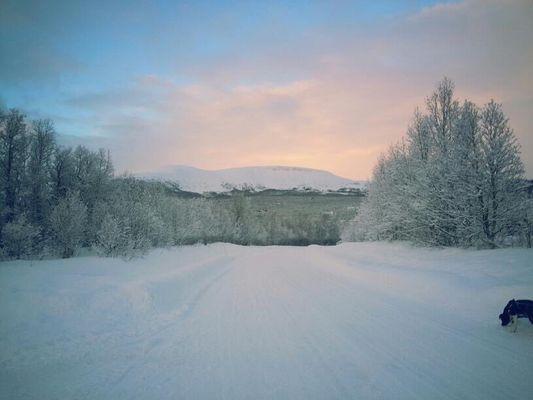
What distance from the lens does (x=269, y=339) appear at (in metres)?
6.76

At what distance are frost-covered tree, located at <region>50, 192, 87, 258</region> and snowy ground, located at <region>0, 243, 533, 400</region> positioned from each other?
26.1 ft

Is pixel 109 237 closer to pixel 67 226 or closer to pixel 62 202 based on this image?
pixel 67 226

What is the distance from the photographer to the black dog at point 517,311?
255 inches

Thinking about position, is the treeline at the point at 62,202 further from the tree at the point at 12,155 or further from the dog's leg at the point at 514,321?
the dog's leg at the point at 514,321

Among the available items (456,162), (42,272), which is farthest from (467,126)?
(42,272)

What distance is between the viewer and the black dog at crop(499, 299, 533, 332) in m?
6.47

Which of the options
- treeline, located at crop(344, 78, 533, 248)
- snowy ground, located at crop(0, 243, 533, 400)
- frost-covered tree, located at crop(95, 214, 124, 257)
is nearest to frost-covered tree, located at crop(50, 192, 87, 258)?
frost-covered tree, located at crop(95, 214, 124, 257)

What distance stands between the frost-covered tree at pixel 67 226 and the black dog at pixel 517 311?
2103cm

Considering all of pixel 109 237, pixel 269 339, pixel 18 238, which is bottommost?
pixel 269 339

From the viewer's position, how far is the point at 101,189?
26969 millimetres

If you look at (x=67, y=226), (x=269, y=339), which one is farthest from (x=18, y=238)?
(x=269, y=339)

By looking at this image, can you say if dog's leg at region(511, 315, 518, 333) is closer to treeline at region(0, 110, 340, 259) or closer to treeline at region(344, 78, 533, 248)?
treeline at region(344, 78, 533, 248)

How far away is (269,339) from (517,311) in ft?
17.1

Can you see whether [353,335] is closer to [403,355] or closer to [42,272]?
[403,355]
